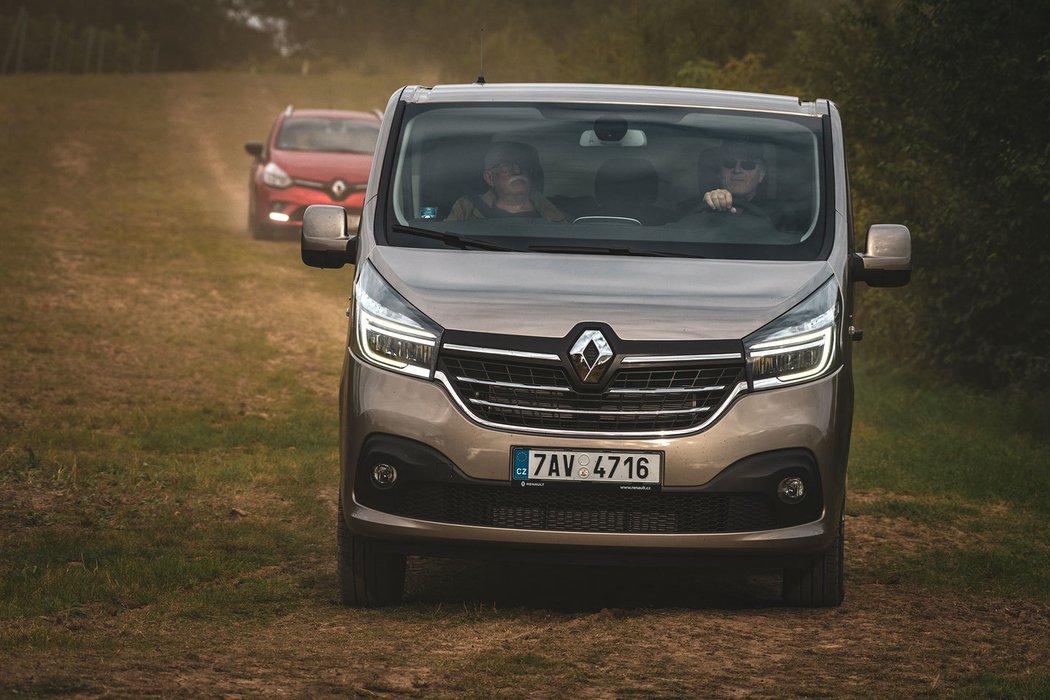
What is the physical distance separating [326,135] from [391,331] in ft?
56.4

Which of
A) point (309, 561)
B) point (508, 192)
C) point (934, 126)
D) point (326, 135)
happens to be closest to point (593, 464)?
point (508, 192)

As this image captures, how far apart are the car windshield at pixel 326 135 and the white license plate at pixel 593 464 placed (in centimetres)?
1677

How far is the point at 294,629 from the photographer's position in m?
6.17

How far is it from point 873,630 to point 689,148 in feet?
6.87

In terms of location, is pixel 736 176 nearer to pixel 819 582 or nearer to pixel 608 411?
pixel 608 411

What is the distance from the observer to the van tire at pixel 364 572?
647 cm

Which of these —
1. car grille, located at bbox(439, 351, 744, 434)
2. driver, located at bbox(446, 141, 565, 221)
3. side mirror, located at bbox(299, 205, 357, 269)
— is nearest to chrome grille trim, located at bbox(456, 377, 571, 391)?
car grille, located at bbox(439, 351, 744, 434)

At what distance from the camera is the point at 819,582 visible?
6609mm

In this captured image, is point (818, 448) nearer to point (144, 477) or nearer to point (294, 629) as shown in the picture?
point (294, 629)

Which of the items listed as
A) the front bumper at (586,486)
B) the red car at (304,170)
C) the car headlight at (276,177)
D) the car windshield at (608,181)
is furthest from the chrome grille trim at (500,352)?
the car headlight at (276,177)

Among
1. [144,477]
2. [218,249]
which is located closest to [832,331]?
[144,477]

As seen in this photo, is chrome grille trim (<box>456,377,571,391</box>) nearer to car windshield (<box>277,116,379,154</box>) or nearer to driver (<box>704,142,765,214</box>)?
driver (<box>704,142,765,214</box>)

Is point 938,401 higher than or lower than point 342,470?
lower

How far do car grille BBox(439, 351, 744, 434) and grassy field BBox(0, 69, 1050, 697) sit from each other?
0.75 m
